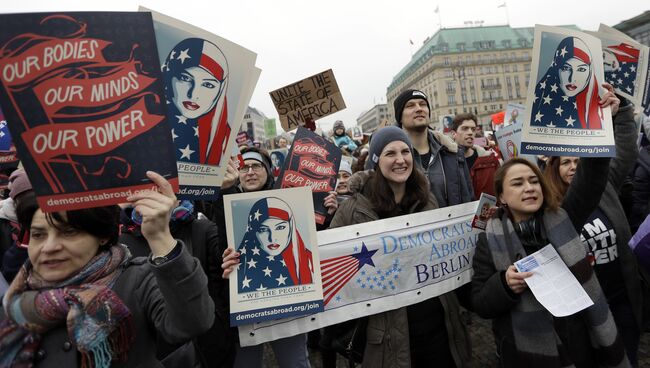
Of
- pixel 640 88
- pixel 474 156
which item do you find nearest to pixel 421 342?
pixel 640 88

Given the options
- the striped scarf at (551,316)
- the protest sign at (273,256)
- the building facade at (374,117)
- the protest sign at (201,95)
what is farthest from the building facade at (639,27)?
the building facade at (374,117)

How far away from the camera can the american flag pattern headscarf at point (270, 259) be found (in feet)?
6.70

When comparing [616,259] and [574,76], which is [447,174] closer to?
[574,76]

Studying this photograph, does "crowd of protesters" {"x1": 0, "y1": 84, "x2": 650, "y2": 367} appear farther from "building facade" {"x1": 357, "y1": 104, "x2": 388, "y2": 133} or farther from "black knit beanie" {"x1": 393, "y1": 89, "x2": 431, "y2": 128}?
"building facade" {"x1": 357, "y1": 104, "x2": 388, "y2": 133}

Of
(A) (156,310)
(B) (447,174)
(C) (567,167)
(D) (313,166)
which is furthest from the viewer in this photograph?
(D) (313,166)

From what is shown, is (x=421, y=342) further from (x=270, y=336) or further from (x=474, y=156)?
(x=474, y=156)

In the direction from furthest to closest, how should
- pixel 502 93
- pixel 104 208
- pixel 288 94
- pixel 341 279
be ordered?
1. pixel 502 93
2. pixel 288 94
3. pixel 341 279
4. pixel 104 208

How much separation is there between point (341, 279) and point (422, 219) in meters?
0.68

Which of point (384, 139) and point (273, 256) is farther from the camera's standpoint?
point (384, 139)

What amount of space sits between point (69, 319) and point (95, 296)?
0.33ft

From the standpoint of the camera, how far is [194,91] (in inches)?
70.6

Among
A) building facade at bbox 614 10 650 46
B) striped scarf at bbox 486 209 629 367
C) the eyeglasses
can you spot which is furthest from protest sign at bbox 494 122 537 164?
building facade at bbox 614 10 650 46

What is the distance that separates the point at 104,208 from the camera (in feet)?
4.67

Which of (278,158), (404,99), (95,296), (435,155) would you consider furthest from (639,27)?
(95,296)
